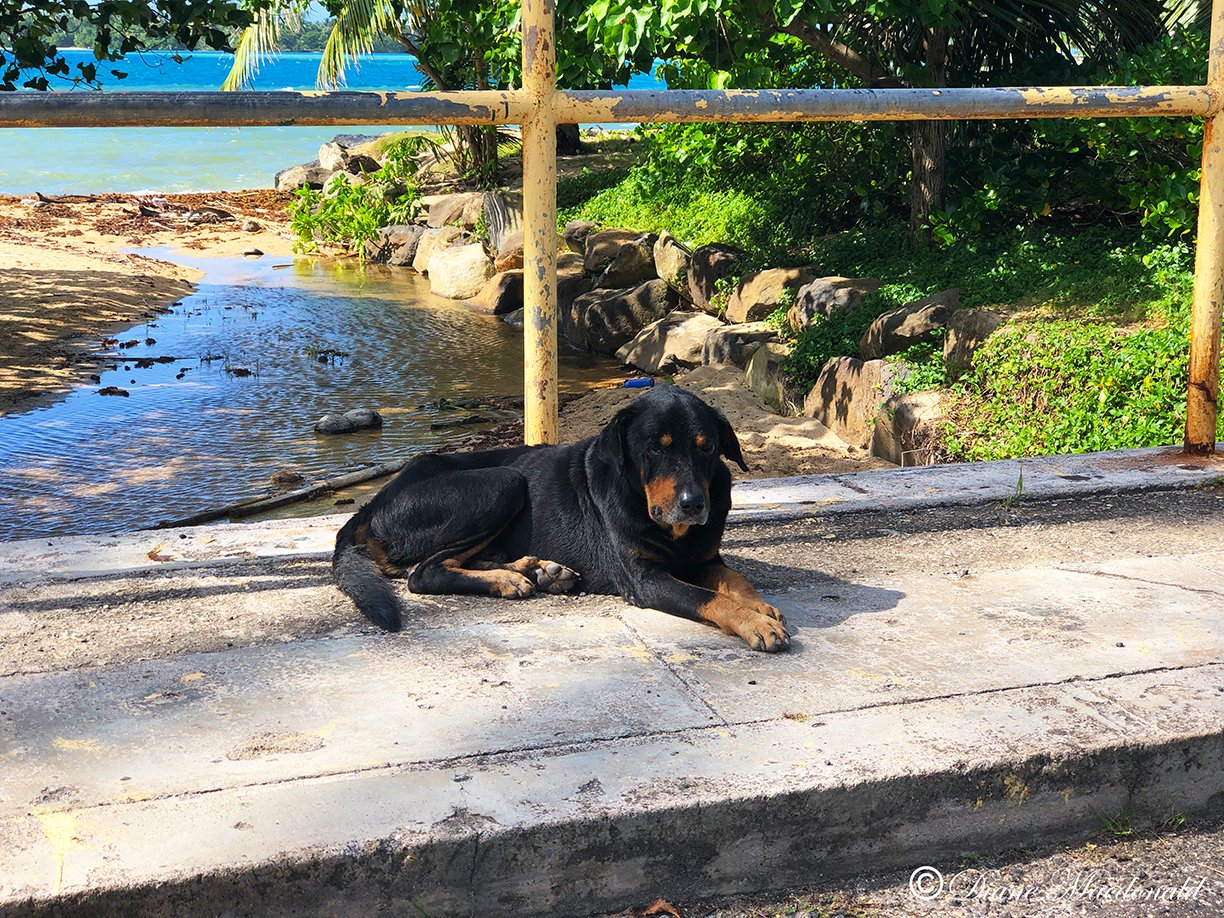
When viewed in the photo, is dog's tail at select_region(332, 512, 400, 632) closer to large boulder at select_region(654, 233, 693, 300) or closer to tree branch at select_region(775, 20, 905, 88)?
tree branch at select_region(775, 20, 905, 88)

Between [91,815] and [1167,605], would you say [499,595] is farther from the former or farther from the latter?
[1167,605]

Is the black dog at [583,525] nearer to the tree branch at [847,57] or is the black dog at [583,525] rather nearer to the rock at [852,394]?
the rock at [852,394]

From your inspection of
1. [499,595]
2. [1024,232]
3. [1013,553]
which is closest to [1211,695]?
[1013,553]

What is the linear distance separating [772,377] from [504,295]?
573 cm

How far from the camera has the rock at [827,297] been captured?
410 inches

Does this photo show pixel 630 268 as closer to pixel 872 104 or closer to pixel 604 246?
pixel 604 246

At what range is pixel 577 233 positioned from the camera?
17.2 m

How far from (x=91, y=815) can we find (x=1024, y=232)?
973cm

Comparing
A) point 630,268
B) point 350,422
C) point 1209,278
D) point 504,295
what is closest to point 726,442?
point 1209,278

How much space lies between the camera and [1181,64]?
8.40 meters

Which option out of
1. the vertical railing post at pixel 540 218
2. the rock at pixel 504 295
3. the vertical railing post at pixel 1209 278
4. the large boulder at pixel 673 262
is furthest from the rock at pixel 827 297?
the vertical railing post at pixel 540 218

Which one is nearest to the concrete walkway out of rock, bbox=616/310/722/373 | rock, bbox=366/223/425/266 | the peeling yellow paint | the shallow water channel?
the peeling yellow paint

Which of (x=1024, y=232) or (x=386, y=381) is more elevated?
(x=1024, y=232)

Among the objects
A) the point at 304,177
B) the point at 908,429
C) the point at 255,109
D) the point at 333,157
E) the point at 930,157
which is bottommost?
the point at 908,429
